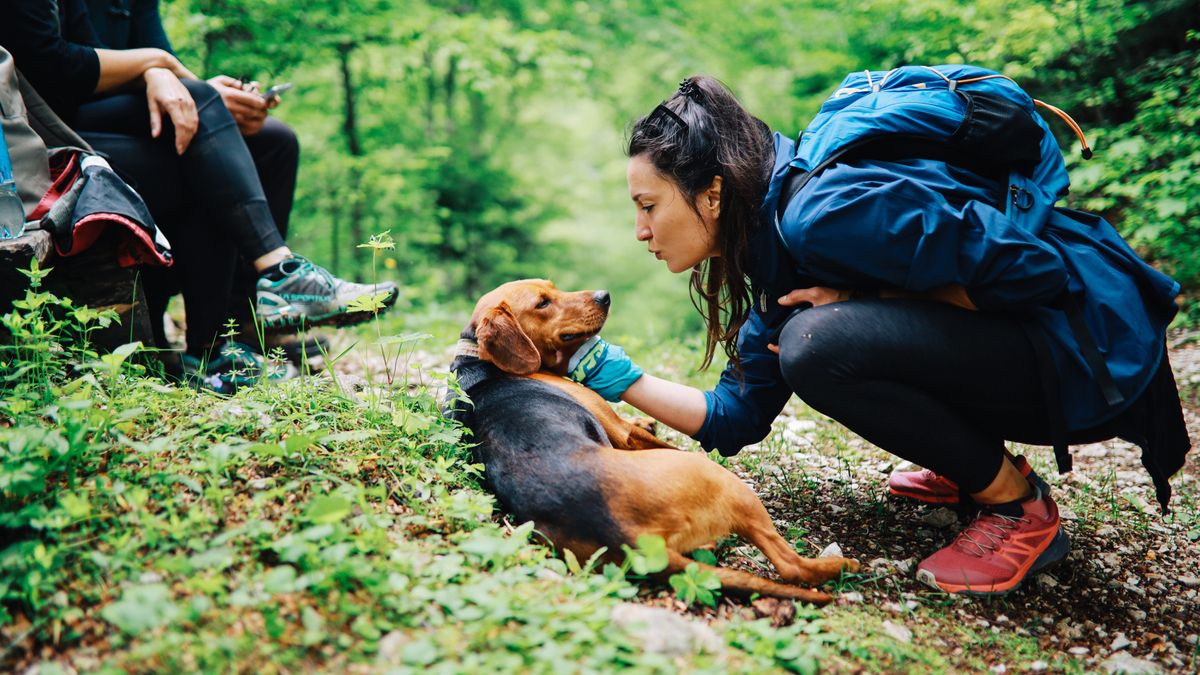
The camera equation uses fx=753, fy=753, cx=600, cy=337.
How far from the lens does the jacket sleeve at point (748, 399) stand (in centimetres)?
328

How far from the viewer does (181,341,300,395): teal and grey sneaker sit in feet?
11.5

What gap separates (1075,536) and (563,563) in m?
2.38

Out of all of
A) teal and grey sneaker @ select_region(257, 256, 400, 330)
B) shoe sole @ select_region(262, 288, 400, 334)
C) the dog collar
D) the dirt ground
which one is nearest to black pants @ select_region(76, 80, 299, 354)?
teal and grey sneaker @ select_region(257, 256, 400, 330)

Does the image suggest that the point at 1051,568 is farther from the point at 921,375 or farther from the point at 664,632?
the point at 664,632

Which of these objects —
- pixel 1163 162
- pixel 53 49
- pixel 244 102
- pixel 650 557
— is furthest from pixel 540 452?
pixel 1163 162

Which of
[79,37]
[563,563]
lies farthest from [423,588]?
[79,37]

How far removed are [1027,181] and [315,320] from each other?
123 inches

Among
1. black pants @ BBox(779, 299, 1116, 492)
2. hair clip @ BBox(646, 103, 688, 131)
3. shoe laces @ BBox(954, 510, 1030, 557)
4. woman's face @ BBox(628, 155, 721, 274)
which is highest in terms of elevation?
hair clip @ BBox(646, 103, 688, 131)

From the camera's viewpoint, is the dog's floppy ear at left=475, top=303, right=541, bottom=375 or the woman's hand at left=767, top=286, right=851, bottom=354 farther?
the dog's floppy ear at left=475, top=303, right=541, bottom=375

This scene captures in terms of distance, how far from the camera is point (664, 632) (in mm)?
1987

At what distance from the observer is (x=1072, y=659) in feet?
7.95

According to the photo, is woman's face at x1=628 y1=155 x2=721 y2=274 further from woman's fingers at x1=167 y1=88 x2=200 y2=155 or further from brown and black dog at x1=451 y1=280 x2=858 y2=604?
woman's fingers at x1=167 y1=88 x2=200 y2=155

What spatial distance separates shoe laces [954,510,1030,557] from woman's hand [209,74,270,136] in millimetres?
3861

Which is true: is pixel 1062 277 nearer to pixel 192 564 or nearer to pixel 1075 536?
pixel 1075 536
